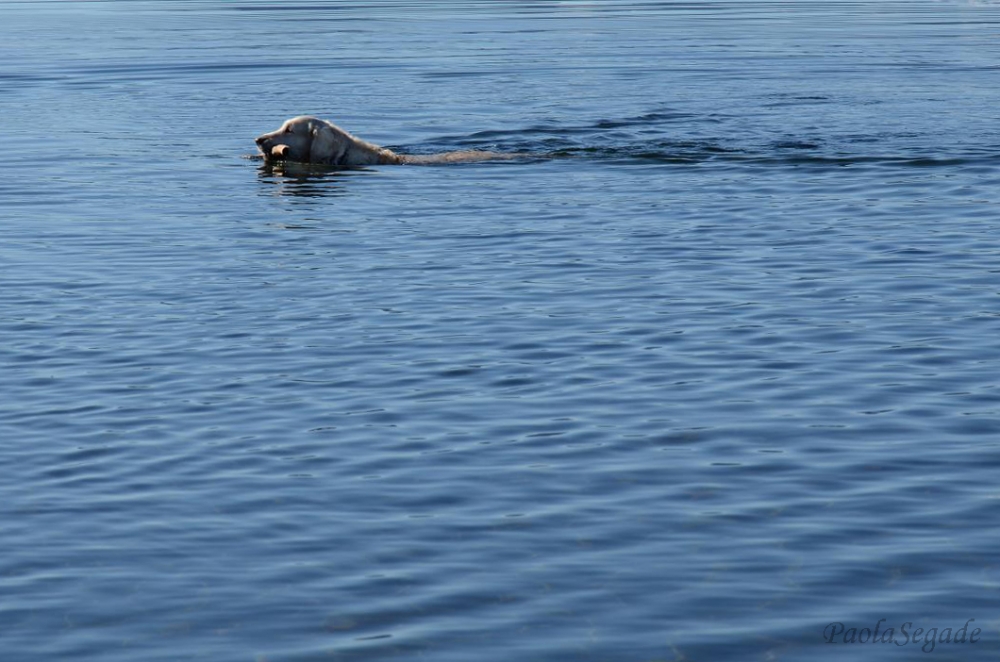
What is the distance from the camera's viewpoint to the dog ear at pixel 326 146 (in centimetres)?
2286

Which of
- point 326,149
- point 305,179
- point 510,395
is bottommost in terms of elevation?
point 305,179

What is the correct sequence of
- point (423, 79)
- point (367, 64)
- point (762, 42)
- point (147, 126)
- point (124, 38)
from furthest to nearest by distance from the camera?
point (124, 38)
point (762, 42)
point (367, 64)
point (423, 79)
point (147, 126)

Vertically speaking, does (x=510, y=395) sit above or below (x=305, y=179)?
above

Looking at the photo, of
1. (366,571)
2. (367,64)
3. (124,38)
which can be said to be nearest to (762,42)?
(367,64)

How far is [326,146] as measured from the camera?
22.9m

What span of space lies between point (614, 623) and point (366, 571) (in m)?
1.33

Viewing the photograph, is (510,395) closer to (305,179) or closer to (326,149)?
(305,179)

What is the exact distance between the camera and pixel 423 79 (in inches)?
1391

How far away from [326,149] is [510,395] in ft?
40.3

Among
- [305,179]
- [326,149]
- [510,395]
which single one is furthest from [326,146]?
[510,395]

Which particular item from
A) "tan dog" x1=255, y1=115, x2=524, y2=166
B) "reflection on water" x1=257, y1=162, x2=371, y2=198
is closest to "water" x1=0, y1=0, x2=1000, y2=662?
"reflection on water" x1=257, y1=162, x2=371, y2=198

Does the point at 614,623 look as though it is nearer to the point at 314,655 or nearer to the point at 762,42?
the point at 314,655

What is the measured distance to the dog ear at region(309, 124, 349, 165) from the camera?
900 inches

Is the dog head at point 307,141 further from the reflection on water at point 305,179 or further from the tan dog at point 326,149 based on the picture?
the reflection on water at point 305,179
